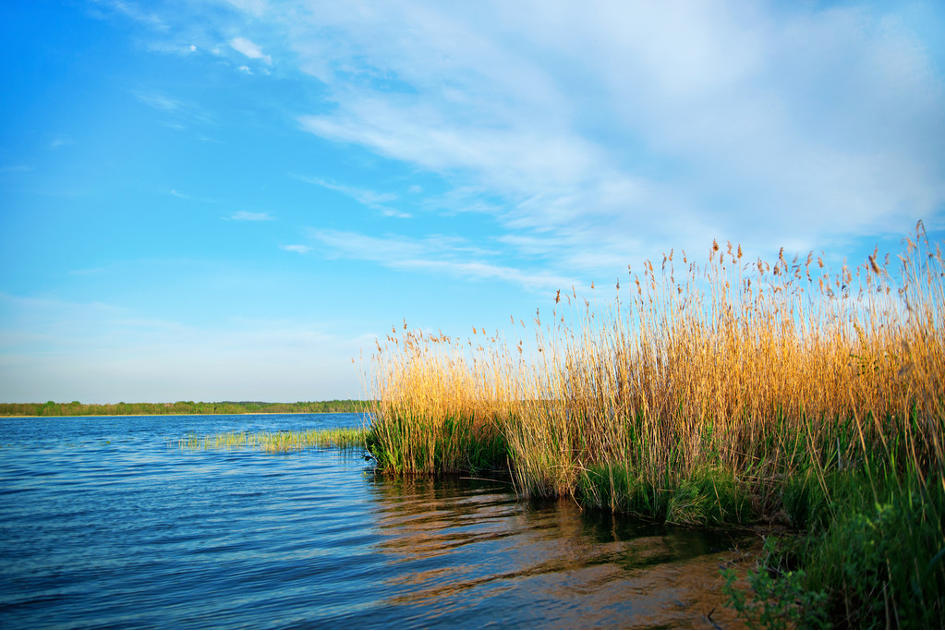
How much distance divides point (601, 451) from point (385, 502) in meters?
2.75

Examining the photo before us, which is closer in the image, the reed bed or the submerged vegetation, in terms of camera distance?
the submerged vegetation

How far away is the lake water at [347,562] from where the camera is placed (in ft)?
9.00

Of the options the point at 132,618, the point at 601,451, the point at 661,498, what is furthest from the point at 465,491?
the point at 132,618

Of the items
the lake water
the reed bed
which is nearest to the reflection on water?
the lake water

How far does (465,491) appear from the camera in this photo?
670 centimetres

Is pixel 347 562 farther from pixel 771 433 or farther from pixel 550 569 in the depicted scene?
pixel 771 433

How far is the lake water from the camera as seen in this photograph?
2.74 metres

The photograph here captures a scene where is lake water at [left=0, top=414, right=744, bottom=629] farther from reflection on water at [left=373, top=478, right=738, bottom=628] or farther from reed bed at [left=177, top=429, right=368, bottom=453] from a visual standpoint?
reed bed at [left=177, top=429, right=368, bottom=453]

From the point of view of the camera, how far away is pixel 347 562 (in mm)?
3775

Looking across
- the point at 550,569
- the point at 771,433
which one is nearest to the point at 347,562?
the point at 550,569

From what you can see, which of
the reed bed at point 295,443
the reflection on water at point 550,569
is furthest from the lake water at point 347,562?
the reed bed at point 295,443

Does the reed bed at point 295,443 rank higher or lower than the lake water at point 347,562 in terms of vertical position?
lower

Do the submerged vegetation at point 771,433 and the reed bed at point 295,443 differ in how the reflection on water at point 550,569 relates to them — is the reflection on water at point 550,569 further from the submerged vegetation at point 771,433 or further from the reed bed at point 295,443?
the reed bed at point 295,443

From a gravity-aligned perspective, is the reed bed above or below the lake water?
below
